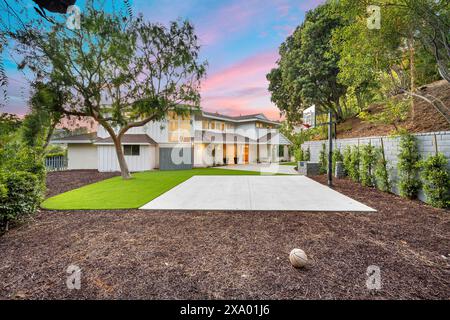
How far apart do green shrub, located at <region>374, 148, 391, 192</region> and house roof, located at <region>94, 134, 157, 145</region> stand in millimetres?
14567

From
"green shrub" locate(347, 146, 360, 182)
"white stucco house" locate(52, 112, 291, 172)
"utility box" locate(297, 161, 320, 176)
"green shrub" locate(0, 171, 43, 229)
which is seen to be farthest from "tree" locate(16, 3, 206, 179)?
"green shrub" locate(347, 146, 360, 182)

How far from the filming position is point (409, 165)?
222 inches

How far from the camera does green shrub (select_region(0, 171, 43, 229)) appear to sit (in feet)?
12.4

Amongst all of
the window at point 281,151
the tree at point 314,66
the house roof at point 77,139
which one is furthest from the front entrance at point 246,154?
the house roof at point 77,139

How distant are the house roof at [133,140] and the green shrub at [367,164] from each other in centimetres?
1414

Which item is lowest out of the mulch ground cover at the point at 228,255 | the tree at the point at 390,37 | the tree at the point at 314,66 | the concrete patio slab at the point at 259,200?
the mulch ground cover at the point at 228,255

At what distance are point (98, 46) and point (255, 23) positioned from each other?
293 inches

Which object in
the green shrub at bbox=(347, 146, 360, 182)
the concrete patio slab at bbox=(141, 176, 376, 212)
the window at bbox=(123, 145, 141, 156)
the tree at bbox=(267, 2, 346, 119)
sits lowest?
the concrete patio slab at bbox=(141, 176, 376, 212)

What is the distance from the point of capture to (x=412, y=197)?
5734 mm

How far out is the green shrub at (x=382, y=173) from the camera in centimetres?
680

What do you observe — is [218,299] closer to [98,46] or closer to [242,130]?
[98,46]

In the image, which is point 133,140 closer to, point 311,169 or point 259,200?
point 259,200

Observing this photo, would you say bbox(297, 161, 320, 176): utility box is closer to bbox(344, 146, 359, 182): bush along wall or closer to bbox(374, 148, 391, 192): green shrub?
bbox(344, 146, 359, 182): bush along wall

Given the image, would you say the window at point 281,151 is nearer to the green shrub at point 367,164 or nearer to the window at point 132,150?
the window at point 132,150
